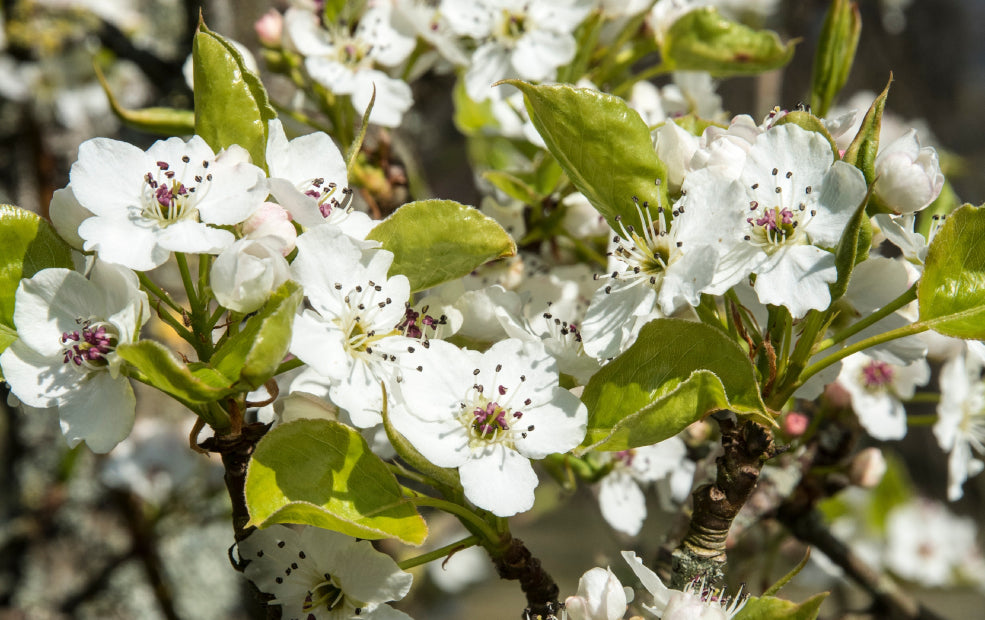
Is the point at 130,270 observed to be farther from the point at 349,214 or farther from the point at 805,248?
the point at 805,248

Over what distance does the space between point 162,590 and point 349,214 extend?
3.72ft

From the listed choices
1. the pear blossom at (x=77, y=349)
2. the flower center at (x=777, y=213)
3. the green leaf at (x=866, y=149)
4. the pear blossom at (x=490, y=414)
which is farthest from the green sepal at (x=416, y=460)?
the green leaf at (x=866, y=149)

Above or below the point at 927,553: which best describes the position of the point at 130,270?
above

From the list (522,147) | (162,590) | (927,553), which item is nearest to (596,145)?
(522,147)

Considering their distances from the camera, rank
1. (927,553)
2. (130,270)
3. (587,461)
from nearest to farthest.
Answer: (130,270) < (587,461) < (927,553)

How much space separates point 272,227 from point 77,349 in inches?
7.4

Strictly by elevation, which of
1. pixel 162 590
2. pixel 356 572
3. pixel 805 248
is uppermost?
pixel 805 248

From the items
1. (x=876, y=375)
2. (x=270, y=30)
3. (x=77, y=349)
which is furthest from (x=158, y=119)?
(x=876, y=375)

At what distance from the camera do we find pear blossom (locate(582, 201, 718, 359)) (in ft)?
2.47

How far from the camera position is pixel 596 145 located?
763 millimetres

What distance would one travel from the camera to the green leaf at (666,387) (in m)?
0.68

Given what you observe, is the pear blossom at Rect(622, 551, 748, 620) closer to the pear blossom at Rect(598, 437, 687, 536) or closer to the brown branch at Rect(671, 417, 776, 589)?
the brown branch at Rect(671, 417, 776, 589)

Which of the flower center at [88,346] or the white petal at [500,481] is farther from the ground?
the flower center at [88,346]

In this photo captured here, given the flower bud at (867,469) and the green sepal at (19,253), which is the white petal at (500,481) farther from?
the flower bud at (867,469)
